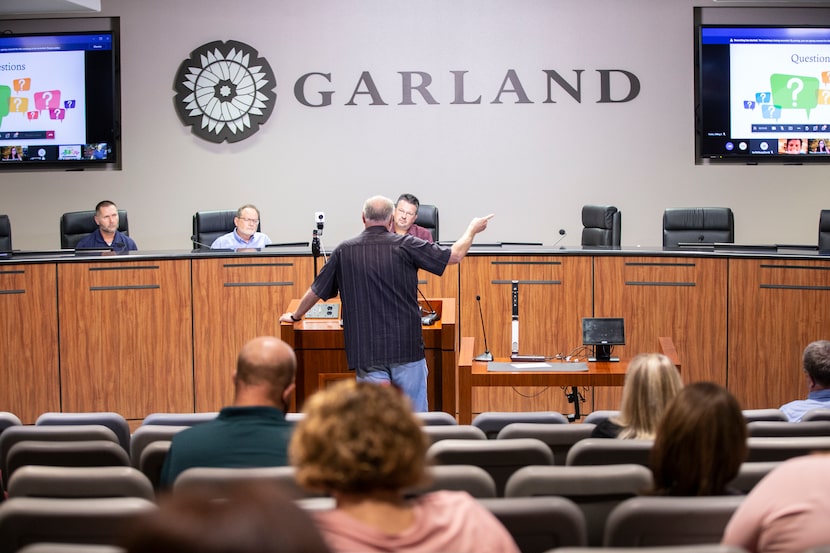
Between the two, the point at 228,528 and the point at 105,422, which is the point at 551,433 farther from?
the point at 228,528

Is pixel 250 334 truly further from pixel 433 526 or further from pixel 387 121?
pixel 433 526

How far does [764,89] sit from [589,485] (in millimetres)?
8249

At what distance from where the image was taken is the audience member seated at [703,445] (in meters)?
2.41

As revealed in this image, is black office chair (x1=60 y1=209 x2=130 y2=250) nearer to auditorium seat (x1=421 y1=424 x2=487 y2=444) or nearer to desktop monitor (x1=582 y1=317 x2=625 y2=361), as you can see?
desktop monitor (x1=582 y1=317 x2=625 y2=361)

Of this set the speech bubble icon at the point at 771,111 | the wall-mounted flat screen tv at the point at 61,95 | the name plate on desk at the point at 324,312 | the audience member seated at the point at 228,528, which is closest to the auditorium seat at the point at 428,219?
the name plate on desk at the point at 324,312

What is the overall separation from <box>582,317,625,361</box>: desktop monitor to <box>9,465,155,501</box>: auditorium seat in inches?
147

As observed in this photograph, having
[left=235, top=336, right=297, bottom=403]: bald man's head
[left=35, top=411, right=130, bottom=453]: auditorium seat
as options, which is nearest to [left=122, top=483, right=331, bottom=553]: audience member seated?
[left=235, top=336, right=297, bottom=403]: bald man's head

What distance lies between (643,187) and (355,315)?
232 inches

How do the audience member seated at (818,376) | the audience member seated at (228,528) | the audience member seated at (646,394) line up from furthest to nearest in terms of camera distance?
the audience member seated at (818,376), the audience member seated at (646,394), the audience member seated at (228,528)

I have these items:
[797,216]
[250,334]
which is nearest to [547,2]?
[797,216]

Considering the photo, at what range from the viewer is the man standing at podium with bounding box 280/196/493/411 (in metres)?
5.18

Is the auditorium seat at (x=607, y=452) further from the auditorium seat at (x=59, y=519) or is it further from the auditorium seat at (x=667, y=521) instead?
the auditorium seat at (x=59, y=519)

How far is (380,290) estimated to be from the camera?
17.0 ft

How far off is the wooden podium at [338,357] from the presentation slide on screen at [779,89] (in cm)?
534
